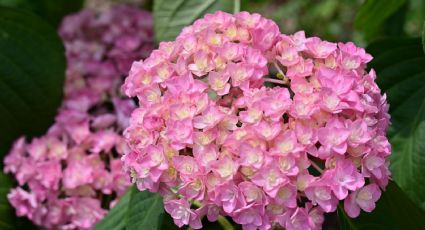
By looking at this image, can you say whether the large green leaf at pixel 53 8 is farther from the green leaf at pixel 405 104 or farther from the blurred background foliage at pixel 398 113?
the green leaf at pixel 405 104

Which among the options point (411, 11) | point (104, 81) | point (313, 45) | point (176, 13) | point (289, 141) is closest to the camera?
point (289, 141)

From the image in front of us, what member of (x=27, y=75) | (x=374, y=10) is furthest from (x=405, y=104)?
(x=27, y=75)

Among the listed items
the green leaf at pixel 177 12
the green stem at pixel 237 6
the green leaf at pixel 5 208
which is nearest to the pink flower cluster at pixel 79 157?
the green leaf at pixel 5 208

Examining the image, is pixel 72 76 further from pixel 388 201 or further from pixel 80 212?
pixel 388 201

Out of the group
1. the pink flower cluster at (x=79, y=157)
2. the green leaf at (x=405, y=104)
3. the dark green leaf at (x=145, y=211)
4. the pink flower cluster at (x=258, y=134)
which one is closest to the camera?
the pink flower cluster at (x=258, y=134)

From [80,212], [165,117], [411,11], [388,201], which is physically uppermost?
[165,117]

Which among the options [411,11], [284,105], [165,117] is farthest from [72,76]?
[411,11]
